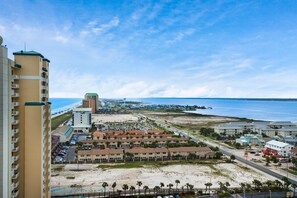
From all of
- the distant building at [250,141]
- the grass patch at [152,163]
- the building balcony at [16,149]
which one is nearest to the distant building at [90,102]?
the distant building at [250,141]

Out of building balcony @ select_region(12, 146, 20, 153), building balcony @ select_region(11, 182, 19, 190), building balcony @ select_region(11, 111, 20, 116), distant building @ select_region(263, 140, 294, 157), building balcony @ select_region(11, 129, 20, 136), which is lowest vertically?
distant building @ select_region(263, 140, 294, 157)

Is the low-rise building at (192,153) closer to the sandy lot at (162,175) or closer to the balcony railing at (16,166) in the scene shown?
the sandy lot at (162,175)

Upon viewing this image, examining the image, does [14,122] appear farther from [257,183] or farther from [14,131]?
[257,183]

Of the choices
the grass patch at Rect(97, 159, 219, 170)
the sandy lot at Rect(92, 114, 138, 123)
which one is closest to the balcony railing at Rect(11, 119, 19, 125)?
the grass patch at Rect(97, 159, 219, 170)

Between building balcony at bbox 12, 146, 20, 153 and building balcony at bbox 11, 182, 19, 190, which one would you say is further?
building balcony at bbox 12, 146, 20, 153

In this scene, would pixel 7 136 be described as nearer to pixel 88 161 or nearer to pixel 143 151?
pixel 88 161

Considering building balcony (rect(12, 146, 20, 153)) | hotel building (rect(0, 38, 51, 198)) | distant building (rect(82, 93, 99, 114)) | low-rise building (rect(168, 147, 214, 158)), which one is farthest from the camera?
distant building (rect(82, 93, 99, 114))

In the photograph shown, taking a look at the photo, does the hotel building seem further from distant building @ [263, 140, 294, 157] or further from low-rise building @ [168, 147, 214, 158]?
distant building @ [263, 140, 294, 157]

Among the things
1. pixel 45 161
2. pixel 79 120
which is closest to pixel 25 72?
pixel 45 161
